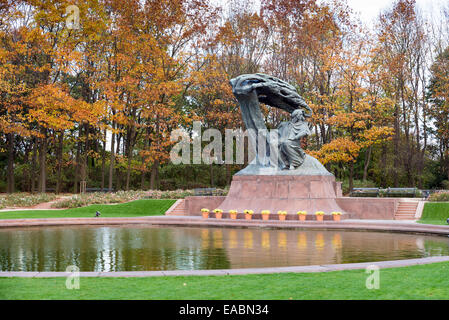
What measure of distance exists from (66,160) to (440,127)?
33.8 metres

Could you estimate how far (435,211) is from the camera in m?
22.8

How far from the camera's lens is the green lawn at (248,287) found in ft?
21.5

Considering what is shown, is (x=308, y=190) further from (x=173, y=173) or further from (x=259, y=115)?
(x=173, y=173)

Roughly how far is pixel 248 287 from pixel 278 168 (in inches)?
685

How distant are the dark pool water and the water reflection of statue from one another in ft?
21.5

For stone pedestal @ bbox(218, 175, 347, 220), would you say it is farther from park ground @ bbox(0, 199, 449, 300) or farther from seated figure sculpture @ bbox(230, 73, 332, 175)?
park ground @ bbox(0, 199, 449, 300)

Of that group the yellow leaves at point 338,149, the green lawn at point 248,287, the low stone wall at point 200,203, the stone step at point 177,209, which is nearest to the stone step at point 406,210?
the low stone wall at point 200,203

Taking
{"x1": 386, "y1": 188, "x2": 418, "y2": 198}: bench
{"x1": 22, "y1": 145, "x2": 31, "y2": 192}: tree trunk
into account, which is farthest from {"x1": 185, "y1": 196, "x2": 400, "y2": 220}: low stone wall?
{"x1": 22, "y1": 145, "x2": 31, "y2": 192}: tree trunk

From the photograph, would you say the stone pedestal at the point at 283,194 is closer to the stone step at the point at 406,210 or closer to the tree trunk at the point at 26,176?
the stone step at the point at 406,210

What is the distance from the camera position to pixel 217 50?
3791cm

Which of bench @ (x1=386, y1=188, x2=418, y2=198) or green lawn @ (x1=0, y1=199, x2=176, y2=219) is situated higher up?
A: bench @ (x1=386, y1=188, x2=418, y2=198)

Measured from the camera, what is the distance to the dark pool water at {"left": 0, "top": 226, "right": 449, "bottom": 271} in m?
10.2
